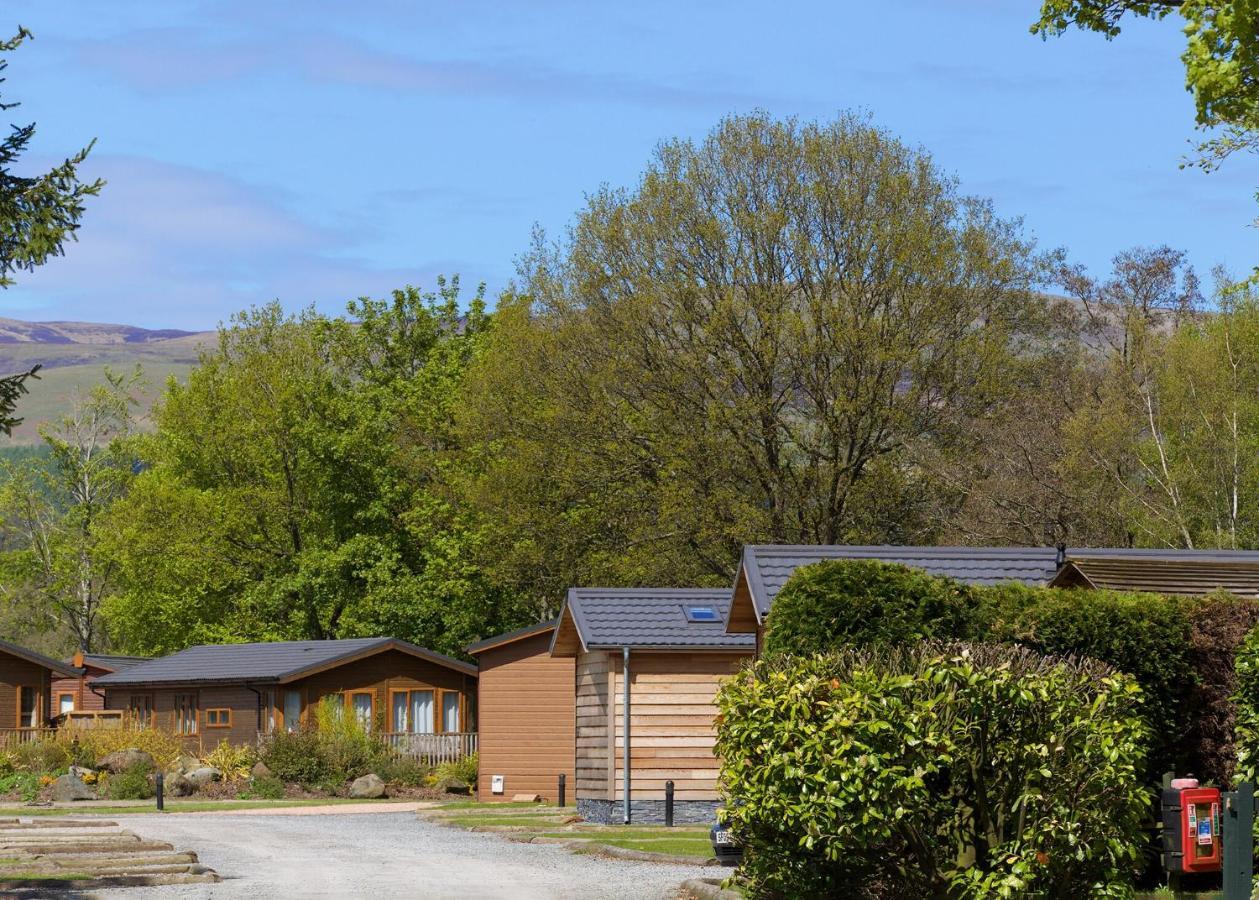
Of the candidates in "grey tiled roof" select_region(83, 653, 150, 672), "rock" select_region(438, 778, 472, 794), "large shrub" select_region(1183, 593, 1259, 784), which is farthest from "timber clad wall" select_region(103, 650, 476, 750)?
"large shrub" select_region(1183, 593, 1259, 784)

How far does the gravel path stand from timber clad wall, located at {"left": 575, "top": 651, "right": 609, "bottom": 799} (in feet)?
9.46

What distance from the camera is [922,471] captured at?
4484 centimetres

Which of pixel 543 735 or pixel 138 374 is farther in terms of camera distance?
pixel 138 374

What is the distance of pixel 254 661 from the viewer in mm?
51156

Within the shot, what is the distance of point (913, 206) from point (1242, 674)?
30.7m

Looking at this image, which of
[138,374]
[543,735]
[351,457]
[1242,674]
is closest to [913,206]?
[543,735]

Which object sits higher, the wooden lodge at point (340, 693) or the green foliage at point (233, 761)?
the wooden lodge at point (340, 693)

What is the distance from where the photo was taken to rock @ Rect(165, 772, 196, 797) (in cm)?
4288

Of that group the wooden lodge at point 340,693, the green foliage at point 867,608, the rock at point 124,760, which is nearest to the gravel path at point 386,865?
the green foliage at point 867,608

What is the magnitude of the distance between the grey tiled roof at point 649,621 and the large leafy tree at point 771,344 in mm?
9387

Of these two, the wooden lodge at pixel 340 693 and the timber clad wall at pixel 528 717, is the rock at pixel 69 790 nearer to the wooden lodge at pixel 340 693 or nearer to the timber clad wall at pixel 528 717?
the wooden lodge at pixel 340 693

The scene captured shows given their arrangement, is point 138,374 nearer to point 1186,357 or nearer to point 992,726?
point 1186,357

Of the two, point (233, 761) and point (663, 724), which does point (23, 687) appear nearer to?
point (233, 761)

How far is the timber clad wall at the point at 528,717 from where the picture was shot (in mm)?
40938
